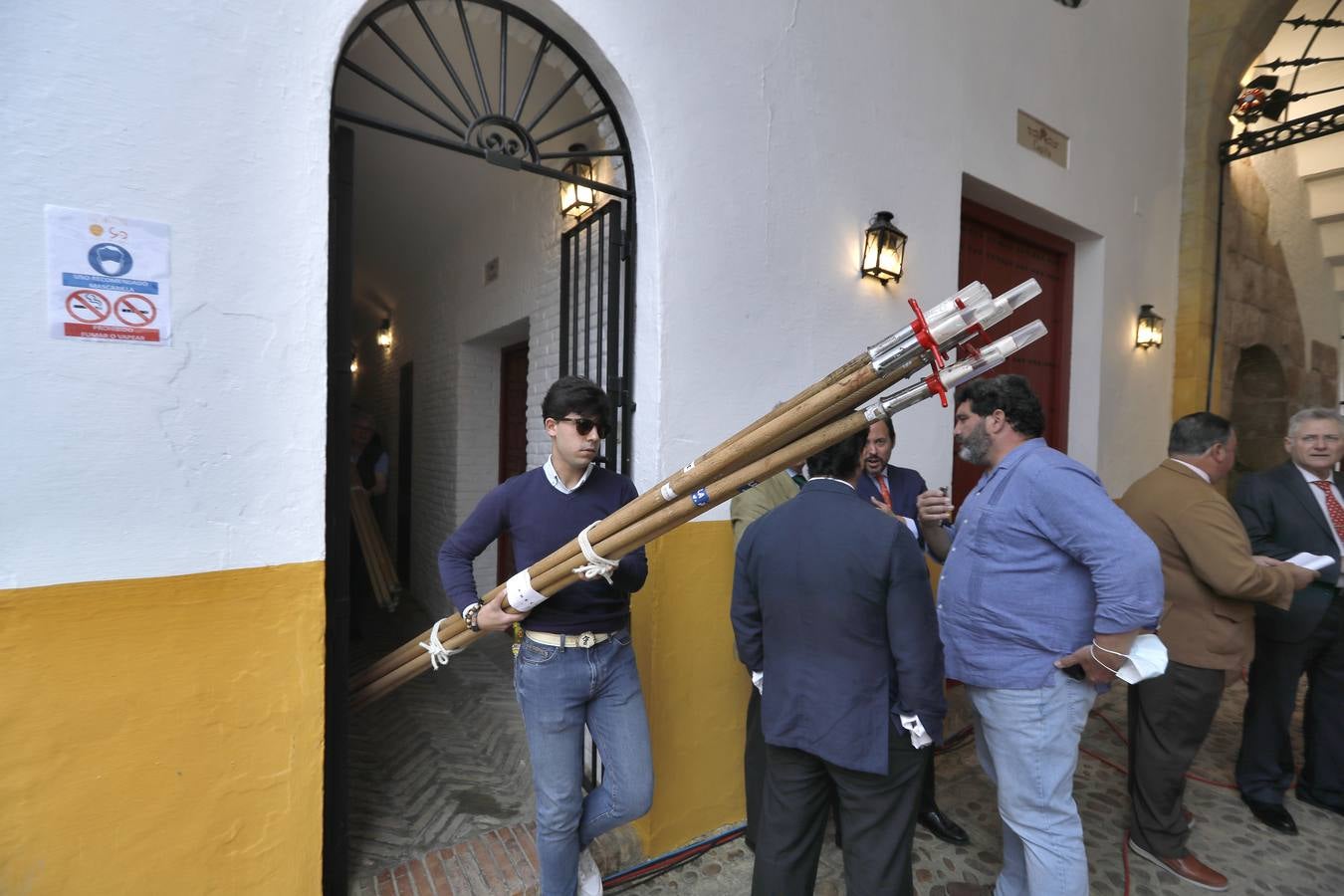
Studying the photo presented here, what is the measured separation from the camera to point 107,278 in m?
1.75

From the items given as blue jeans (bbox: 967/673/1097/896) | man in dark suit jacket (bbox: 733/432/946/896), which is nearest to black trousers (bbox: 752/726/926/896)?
man in dark suit jacket (bbox: 733/432/946/896)

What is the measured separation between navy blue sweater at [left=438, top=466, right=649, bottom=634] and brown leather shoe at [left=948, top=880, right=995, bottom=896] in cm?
183

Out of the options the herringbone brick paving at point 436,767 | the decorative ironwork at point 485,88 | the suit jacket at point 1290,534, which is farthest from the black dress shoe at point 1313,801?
the decorative ironwork at point 485,88

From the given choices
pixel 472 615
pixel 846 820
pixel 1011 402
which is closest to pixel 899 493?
pixel 1011 402

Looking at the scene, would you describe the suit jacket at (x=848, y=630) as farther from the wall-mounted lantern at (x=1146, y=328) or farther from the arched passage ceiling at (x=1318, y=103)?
the arched passage ceiling at (x=1318, y=103)

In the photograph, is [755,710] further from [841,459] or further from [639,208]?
[639,208]

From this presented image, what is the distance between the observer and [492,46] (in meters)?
3.68

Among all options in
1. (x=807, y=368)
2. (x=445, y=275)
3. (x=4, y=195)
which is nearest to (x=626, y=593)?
(x=807, y=368)

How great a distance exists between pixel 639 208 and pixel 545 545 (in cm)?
160

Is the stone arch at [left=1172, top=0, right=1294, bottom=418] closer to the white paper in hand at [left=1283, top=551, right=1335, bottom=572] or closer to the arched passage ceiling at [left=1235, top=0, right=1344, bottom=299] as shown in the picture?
the arched passage ceiling at [left=1235, top=0, right=1344, bottom=299]

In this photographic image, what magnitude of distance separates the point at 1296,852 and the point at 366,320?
10.3 meters

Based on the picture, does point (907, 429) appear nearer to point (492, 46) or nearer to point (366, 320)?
point (492, 46)

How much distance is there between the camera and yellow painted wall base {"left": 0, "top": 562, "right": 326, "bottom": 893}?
1667mm

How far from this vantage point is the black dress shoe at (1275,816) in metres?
3.19
